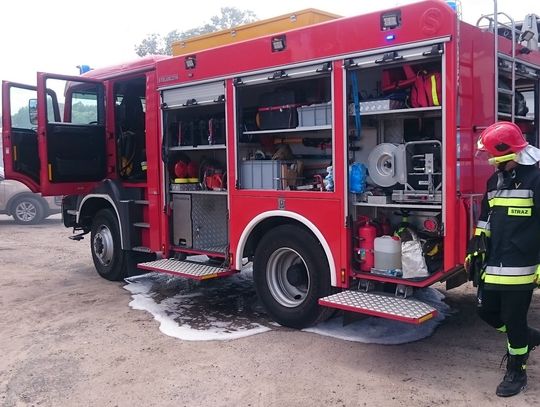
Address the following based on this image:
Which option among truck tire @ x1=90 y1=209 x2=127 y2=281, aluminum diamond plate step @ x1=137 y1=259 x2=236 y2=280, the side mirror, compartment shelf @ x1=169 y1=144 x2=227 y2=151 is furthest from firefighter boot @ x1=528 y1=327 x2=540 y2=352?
the side mirror

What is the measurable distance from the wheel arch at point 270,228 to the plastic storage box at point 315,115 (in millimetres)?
862

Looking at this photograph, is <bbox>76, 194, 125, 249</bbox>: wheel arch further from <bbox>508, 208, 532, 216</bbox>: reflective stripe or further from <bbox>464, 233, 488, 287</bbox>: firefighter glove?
<bbox>508, 208, 532, 216</bbox>: reflective stripe

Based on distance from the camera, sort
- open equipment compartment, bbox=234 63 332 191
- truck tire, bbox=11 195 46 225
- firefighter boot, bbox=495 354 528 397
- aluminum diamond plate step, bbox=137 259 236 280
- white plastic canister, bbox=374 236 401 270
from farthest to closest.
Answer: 1. truck tire, bbox=11 195 46 225
2. aluminum diamond plate step, bbox=137 259 236 280
3. open equipment compartment, bbox=234 63 332 191
4. white plastic canister, bbox=374 236 401 270
5. firefighter boot, bbox=495 354 528 397

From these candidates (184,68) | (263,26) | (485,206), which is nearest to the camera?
(485,206)

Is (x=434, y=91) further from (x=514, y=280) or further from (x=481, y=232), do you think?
(x=514, y=280)

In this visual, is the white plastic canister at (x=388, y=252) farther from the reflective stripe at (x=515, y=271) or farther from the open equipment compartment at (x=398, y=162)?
the reflective stripe at (x=515, y=271)

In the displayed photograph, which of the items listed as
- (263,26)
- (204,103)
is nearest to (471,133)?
(263,26)

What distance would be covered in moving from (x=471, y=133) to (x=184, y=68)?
3274 mm

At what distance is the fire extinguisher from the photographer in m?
4.89

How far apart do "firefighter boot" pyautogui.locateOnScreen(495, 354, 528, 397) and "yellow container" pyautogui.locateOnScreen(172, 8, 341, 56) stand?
3401 millimetres

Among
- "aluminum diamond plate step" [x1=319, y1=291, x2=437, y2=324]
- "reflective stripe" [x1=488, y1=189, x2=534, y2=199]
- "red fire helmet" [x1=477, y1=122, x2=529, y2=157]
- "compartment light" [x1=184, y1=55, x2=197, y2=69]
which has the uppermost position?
"compartment light" [x1=184, y1=55, x2=197, y2=69]

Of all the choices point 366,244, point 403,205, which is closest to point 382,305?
point 366,244

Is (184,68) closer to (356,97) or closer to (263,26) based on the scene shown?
(263,26)

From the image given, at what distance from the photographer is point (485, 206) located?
407 centimetres
